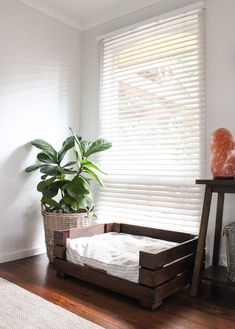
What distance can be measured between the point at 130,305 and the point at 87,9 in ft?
8.54

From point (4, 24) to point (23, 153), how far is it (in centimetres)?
110

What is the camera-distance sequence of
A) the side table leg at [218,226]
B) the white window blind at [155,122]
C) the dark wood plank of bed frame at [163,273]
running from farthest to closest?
the white window blind at [155,122] → the side table leg at [218,226] → the dark wood plank of bed frame at [163,273]

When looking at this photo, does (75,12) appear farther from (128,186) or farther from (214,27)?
(128,186)

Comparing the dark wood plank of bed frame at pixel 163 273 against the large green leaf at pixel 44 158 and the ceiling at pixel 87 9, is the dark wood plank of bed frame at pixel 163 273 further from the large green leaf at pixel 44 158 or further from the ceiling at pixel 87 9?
the ceiling at pixel 87 9

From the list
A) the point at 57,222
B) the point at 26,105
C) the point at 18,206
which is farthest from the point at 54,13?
the point at 57,222

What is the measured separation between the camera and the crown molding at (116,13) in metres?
2.70

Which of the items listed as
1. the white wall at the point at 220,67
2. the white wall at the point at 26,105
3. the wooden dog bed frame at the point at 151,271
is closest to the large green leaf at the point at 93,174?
the wooden dog bed frame at the point at 151,271

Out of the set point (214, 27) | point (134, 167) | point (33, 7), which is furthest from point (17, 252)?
point (214, 27)

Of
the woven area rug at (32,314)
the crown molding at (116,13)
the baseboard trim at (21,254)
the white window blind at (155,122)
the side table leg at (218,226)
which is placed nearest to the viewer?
the woven area rug at (32,314)

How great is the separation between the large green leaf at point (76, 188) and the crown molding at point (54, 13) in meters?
1.66

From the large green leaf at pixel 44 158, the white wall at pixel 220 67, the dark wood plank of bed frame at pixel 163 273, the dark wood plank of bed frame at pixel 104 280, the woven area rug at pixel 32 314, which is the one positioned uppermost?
the white wall at pixel 220 67

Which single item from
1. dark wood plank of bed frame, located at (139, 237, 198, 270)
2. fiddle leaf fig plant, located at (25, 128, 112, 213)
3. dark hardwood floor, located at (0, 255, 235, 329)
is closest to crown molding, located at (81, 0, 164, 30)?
fiddle leaf fig plant, located at (25, 128, 112, 213)

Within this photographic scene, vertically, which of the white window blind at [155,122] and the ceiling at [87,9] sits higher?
the ceiling at [87,9]

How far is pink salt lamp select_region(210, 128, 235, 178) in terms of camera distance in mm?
1875
